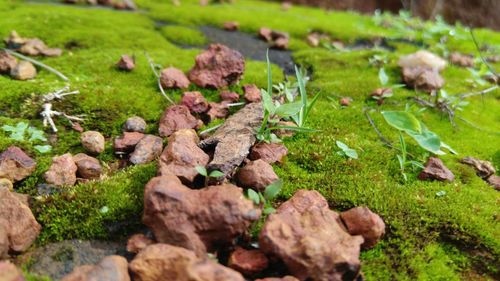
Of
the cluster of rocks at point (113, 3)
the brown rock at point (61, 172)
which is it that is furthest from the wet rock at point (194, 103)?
the cluster of rocks at point (113, 3)

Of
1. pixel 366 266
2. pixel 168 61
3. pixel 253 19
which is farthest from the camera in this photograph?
pixel 253 19

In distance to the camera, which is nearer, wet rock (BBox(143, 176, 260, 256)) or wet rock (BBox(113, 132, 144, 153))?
wet rock (BBox(143, 176, 260, 256))

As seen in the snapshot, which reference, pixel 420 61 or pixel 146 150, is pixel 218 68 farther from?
pixel 420 61

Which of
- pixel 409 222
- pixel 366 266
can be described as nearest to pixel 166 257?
pixel 366 266

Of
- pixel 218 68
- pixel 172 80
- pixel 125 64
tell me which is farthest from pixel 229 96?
pixel 125 64

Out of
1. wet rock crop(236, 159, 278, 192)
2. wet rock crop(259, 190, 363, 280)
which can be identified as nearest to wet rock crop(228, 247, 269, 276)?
wet rock crop(259, 190, 363, 280)

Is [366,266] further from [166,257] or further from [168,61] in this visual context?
[168,61]

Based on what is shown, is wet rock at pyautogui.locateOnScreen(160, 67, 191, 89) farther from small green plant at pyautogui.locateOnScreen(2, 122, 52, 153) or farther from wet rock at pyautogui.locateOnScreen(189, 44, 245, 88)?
small green plant at pyautogui.locateOnScreen(2, 122, 52, 153)
